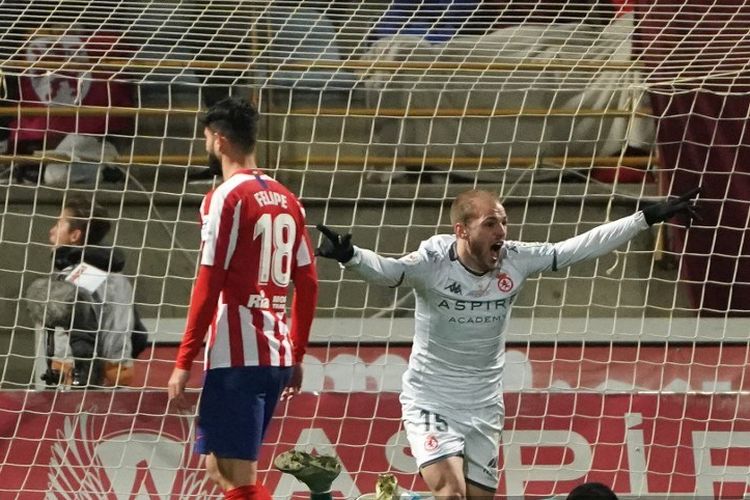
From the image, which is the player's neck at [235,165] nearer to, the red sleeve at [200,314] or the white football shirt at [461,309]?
the red sleeve at [200,314]

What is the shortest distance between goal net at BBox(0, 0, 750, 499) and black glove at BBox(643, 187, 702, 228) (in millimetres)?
364

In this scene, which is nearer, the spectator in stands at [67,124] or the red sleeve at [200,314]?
the red sleeve at [200,314]

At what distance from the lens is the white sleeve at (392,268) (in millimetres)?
4773

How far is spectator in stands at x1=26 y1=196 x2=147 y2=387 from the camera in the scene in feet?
19.8

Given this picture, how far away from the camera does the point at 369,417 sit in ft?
19.0

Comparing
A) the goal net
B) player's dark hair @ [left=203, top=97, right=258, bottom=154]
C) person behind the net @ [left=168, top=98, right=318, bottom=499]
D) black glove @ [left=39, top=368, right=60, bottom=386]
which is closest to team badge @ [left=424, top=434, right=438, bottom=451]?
person behind the net @ [left=168, top=98, right=318, bottom=499]

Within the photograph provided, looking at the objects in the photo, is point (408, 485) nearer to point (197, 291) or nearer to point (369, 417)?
point (369, 417)

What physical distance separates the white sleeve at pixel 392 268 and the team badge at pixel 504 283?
0.82 ft

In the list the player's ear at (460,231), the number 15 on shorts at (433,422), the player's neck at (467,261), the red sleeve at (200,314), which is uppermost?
the player's ear at (460,231)

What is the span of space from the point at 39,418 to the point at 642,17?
368cm

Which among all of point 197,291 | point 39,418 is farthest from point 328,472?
point 39,418

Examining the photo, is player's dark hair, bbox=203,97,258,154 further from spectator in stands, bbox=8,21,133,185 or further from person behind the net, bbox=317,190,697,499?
spectator in stands, bbox=8,21,133,185

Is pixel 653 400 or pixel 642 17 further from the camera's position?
pixel 642 17

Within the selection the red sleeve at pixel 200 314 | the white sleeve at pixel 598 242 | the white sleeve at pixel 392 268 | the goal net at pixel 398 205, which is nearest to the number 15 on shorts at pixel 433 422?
the white sleeve at pixel 392 268
